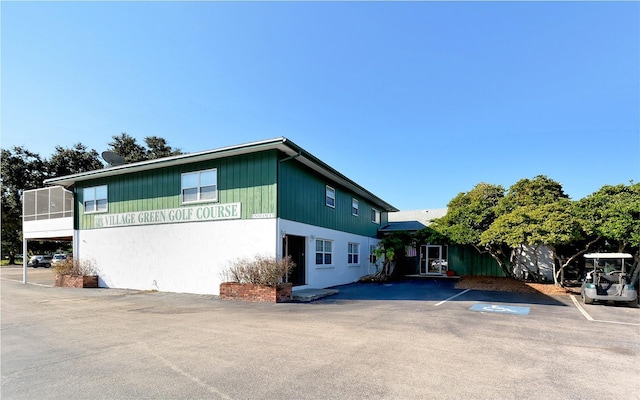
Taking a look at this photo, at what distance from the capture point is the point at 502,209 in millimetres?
16797

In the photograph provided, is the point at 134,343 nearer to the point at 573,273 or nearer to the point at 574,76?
the point at 574,76

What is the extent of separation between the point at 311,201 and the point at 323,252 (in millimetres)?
2679

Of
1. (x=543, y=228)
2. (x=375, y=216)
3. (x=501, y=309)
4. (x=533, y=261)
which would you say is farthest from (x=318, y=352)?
(x=375, y=216)

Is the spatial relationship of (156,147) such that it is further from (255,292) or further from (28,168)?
(255,292)

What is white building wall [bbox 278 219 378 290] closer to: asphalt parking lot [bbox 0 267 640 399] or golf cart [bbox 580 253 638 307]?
asphalt parking lot [bbox 0 267 640 399]

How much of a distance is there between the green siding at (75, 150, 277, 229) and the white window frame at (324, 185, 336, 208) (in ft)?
15.5

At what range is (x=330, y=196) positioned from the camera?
56.3 feet

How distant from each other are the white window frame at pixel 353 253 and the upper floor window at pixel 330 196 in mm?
3083

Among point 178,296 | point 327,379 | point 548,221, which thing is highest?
point 548,221

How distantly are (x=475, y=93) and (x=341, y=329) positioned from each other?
13.7 m

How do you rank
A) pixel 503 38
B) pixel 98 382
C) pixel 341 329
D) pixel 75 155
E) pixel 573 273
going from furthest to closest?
1. pixel 75 155
2. pixel 573 273
3. pixel 503 38
4. pixel 341 329
5. pixel 98 382

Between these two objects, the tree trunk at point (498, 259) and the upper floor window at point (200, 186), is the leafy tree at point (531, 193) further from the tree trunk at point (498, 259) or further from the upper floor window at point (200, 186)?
the upper floor window at point (200, 186)

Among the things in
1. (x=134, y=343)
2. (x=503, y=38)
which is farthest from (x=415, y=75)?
(x=134, y=343)

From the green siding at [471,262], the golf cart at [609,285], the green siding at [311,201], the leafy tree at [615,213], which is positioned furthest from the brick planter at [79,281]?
the leafy tree at [615,213]
